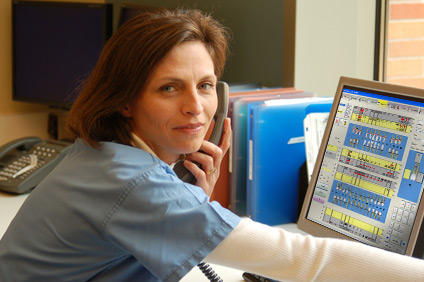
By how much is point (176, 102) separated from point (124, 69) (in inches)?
4.4

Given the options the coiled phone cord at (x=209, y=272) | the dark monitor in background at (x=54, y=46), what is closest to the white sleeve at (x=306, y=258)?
the coiled phone cord at (x=209, y=272)

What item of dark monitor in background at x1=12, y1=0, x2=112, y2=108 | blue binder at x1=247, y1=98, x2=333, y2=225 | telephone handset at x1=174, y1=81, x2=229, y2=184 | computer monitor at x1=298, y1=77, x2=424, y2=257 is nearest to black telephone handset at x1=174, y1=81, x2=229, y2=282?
telephone handset at x1=174, y1=81, x2=229, y2=184

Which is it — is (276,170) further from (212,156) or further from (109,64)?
(109,64)

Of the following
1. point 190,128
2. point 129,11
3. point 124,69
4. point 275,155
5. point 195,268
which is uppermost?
point 129,11

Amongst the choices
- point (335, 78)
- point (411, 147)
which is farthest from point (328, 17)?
point (411, 147)

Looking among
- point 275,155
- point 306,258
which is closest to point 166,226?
point 306,258

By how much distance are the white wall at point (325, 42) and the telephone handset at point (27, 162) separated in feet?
2.73

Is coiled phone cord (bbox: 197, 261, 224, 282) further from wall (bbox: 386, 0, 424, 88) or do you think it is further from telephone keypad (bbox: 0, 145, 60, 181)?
wall (bbox: 386, 0, 424, 88)

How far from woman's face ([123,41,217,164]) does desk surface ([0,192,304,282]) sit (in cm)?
36

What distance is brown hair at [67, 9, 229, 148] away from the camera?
1.19m

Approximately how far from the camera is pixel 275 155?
180cm

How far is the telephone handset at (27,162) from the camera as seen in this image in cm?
214

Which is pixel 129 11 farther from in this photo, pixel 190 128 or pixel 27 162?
pixel 190 128

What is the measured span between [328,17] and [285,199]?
61 centimetres
